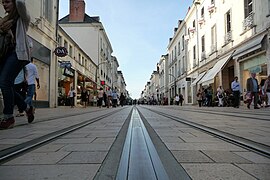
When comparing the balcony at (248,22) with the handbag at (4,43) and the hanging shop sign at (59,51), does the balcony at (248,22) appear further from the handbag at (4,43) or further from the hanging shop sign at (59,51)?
the handbag at (4,43)

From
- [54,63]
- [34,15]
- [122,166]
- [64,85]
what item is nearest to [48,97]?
[54,63]

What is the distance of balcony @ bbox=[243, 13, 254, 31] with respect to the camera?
630 inches

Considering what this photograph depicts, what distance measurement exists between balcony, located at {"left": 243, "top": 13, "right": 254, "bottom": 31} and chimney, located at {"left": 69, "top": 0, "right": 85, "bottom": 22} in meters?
32.8

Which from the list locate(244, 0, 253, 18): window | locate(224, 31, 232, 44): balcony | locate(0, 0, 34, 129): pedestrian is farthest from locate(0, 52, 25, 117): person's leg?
locate(224, 31, 232, 44): balcony

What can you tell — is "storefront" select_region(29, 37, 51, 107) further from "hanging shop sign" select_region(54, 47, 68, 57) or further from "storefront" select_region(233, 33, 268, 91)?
"storefront" select_region(233, 33, 268, 91)

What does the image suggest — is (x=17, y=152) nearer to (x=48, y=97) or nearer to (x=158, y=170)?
(x=158, y=170)

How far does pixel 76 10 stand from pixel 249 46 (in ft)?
112

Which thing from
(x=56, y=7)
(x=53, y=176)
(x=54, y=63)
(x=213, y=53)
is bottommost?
(x=53, y=176)

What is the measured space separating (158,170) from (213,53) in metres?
23.3

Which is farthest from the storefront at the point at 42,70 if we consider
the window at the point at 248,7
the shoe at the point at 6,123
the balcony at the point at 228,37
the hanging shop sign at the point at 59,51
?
the window at the point at 248,7

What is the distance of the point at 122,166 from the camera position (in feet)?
6.14

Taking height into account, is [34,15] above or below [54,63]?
above

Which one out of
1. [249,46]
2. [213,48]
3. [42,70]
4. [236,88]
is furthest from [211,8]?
[42,70]

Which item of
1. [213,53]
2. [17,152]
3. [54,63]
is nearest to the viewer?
[17,152]
